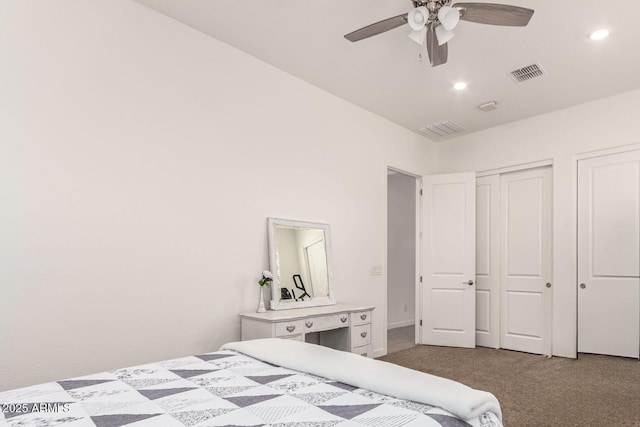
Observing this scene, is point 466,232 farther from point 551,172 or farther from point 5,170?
point 5,170

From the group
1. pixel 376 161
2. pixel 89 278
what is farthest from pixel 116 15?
pixel 376 161

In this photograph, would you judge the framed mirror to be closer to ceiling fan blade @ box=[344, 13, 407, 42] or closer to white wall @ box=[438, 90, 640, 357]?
ceiling fan blade @ box=[344, 13, 407, 42]

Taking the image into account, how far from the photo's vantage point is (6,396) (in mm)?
1437

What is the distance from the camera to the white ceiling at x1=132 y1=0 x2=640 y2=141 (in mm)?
2928

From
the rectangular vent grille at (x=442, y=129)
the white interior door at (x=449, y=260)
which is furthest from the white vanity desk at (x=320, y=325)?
the rectangular vent grille at (x=442, y=129)

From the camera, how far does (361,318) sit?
13.0 feet

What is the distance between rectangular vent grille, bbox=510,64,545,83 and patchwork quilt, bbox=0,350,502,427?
3330 mm

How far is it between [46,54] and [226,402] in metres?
2.33

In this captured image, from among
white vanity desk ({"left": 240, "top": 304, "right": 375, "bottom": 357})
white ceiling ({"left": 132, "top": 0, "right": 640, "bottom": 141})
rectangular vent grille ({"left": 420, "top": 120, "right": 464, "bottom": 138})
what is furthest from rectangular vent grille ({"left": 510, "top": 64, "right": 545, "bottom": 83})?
white vanity desk ({"left": 240, "top": 304, "right": 375, "bottom": 357})

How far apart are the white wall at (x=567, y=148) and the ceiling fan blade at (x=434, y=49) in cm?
274

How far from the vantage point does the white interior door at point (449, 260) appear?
523 cm

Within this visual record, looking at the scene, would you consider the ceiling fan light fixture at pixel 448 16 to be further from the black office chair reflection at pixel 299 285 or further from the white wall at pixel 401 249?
the white wall at pixel 401 249

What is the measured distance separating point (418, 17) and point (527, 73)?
6.51ft

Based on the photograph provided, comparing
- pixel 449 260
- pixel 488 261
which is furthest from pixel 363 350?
pixel 488 261
